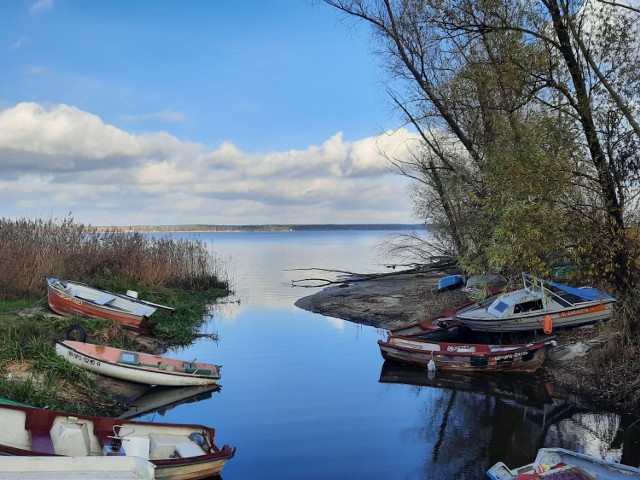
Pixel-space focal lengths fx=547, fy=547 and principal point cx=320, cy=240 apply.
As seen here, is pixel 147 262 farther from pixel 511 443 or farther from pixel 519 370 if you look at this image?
pixel 511 443

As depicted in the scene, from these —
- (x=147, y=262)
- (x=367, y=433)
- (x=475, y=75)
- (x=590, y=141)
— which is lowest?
(x=367, y=433)

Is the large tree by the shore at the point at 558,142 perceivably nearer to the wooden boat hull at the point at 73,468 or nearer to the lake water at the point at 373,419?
the lake water at the point at 373,419

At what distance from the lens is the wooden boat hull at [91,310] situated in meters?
17.7

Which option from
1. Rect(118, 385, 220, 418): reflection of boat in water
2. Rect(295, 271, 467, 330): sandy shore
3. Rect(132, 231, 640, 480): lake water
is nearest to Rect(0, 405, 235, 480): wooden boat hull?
Rect(132, 231, 640, 480): lake water

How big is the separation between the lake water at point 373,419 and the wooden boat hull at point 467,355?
32 centimetres

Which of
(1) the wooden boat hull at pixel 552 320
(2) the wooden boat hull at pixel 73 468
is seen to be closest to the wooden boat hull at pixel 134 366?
(2) the wooden boat hull at pixel 73 468

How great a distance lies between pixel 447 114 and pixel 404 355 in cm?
957

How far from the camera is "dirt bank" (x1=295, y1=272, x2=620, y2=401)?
14.4 m

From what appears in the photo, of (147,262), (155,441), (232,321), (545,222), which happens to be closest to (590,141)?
(545,222)

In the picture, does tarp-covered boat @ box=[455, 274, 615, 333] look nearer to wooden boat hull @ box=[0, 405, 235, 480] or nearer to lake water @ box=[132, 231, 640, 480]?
lake water @ box=[132, 231, 640, 480]

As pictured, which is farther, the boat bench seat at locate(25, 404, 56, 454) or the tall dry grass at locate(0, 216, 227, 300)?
the tall dry grass at locate(0, 216, 227, 300)

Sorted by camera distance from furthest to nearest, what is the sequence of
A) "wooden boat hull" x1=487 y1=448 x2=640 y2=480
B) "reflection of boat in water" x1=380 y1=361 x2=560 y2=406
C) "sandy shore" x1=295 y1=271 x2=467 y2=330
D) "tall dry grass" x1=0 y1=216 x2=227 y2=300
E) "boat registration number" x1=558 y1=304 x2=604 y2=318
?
"sandy shore" x1=295 y1=271 x2=467 y2=330 → "tall dry grass" x1=0 y1=216 x2=227 y2=300 → "boat registration number" x1=558 y1=304 x2=604 y2=318 → "reflection of boat in water" x1=380 y1=361 x2=560 y2=406 → "wooden boat hull" x1=487 y1=448 x2=640 y2=480

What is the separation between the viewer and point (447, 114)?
68.0ft

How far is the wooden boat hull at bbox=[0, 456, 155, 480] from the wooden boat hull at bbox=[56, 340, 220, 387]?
6.90 m
